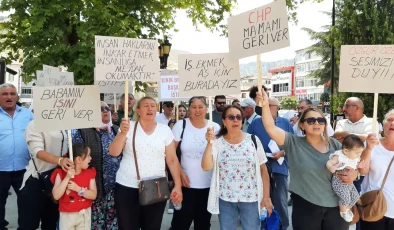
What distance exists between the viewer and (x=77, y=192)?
384 cm

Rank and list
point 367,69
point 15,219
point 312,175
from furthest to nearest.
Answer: point 15,219, point 367,69, point 312,175

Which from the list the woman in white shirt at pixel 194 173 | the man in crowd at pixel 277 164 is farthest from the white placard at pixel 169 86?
the woman in white shirt at pixel 194 173

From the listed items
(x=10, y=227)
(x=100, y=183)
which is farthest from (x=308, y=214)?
(x=10, y=227)

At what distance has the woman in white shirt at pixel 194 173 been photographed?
4.17m

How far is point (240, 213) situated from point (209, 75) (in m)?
1.46

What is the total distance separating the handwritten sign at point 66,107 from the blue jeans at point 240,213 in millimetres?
1581

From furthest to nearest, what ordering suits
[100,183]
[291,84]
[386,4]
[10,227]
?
1. [291,84]
2. [386,4]
3. [10,227]
4. [100,183]

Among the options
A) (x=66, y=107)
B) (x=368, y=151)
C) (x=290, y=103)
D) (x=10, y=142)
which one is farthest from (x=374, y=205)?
(x=290, y=103)

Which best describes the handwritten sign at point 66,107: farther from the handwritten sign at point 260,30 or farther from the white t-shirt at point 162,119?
the white t-shirt at point 162,119

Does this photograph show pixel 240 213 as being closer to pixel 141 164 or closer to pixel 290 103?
pixel 141 164

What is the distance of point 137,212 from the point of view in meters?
3.86

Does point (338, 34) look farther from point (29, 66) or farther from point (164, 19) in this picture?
point (29, 66)

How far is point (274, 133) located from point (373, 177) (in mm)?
1035

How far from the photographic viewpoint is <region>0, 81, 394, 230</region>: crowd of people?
3424 millimetres
